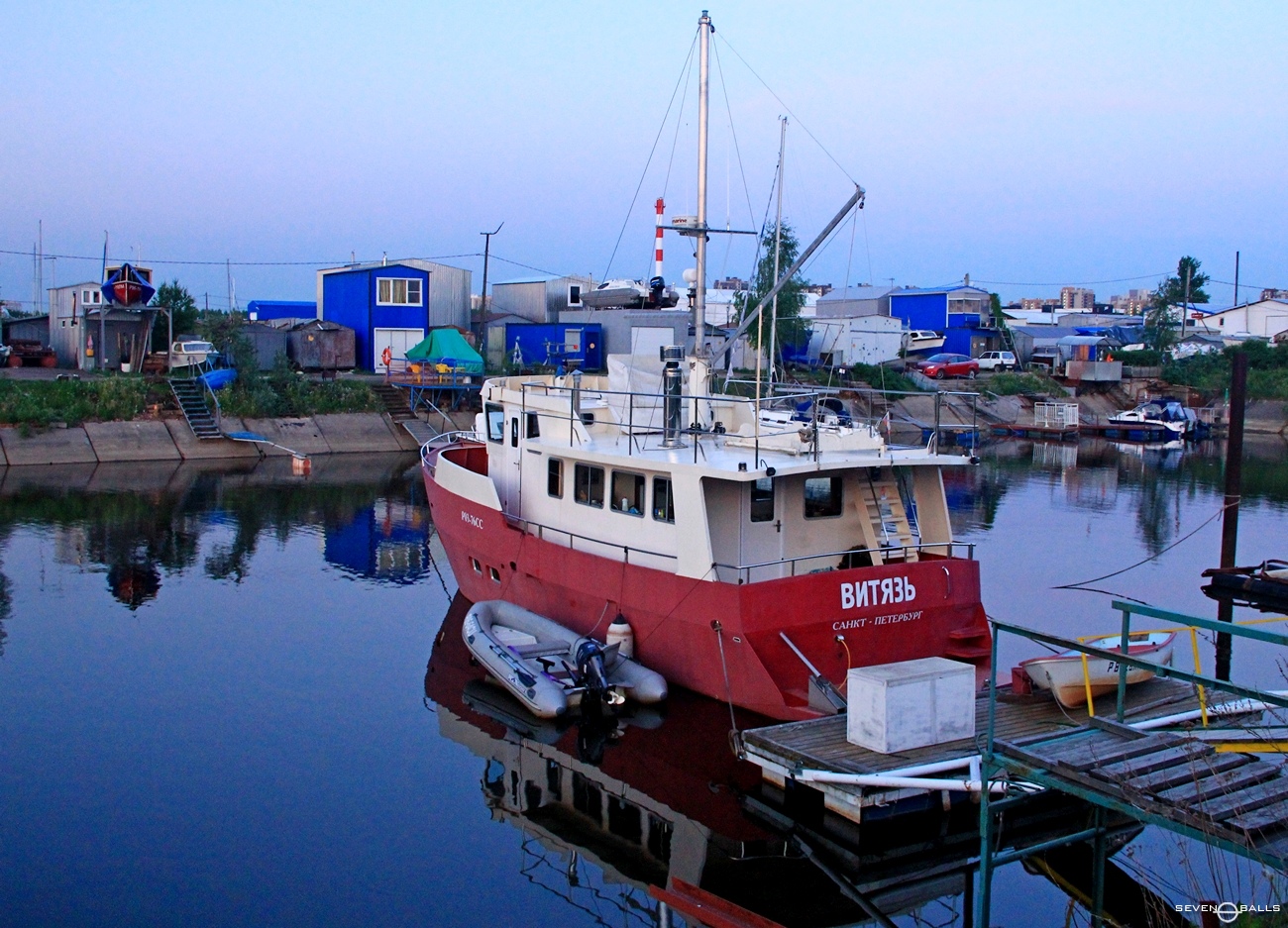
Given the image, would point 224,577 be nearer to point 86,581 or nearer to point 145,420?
point 86,581

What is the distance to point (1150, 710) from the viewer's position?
39.0 feet

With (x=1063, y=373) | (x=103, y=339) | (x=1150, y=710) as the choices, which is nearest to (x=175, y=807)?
(x=1150, y=710)

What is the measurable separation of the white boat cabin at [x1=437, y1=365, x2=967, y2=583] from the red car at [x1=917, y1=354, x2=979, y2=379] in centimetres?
4351

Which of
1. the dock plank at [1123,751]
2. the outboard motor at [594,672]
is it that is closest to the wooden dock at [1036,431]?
the outboard motor at [594,672]

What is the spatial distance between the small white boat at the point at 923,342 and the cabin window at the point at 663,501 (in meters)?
51.9

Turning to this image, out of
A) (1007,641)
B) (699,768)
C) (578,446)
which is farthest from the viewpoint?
(1007,641)

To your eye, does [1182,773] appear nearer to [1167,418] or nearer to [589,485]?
[589,485]

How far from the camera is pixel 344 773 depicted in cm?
1308

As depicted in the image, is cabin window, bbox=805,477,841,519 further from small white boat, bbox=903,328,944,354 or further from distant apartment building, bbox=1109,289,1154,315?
distant apartment building, bbox=1109,289,1154,315

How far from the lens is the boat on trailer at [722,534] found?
44.2ft

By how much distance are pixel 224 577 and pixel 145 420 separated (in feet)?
63.2

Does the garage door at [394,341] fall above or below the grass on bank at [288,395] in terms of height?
above

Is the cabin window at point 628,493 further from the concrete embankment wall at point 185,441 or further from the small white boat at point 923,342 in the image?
the small white boat at point 923,342

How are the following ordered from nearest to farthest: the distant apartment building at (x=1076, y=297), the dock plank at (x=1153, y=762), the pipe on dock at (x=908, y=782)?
the dock plank at (x=1153, y=762)
the pipe on dock at (x=908, y=782)
the distant apartment building at (x=1076, y=297)
